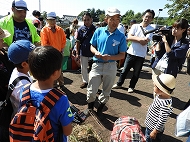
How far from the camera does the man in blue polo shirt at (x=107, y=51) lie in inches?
108

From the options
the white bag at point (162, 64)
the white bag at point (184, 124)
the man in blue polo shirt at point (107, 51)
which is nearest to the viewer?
the white bag at point (184, 124)

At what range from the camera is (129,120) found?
195 cm

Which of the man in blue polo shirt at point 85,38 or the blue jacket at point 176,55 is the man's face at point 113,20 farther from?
the man in blue polo shirt at point 85,38

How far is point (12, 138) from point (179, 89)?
16.5ft

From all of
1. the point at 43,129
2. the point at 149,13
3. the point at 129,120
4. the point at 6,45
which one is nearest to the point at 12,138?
the point at 43,129

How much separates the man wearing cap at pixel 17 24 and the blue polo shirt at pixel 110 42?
122cm

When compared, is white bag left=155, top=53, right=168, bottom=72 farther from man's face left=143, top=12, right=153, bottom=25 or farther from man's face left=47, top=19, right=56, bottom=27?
man's face left=47, top=19, right=56, bottom=27

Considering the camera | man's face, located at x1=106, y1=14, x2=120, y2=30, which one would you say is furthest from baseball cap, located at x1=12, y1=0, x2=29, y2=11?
the camera

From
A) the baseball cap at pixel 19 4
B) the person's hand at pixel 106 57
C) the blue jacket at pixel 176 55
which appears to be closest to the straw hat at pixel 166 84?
the person's hand at pixel 106 57

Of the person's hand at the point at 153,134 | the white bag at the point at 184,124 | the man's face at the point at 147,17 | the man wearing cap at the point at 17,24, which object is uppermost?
the man's face at the point at 147,17

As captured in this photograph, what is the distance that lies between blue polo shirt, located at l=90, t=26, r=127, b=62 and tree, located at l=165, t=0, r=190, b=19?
52.4ft

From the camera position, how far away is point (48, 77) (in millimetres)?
1203

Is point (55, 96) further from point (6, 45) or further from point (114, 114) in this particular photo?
point (114, 114)

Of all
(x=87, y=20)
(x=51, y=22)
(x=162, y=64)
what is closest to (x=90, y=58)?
(x=87, y=20)
